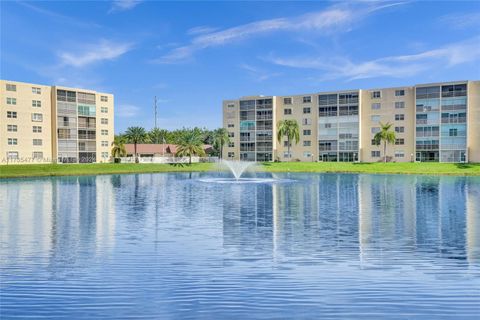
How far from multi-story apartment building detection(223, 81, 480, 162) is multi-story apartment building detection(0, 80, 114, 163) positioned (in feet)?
118

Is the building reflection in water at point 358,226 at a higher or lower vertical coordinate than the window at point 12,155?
lower

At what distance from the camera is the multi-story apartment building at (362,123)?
10238 centimetres

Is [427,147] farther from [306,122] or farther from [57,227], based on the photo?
[57,227]

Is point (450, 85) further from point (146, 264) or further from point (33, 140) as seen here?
point (146, 264)

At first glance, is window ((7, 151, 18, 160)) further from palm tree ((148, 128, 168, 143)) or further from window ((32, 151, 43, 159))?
palm tree ((148, 128, 168, 143))

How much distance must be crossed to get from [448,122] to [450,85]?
8.37m

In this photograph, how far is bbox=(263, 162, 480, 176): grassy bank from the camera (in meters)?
→ 86.6

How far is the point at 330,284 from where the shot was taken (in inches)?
553

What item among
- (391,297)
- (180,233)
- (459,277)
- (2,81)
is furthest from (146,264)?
(2,81)

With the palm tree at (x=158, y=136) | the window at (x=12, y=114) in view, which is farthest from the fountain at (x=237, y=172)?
the palm tree at (x=158, y=136)

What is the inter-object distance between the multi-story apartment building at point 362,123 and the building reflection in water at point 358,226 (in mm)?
68283

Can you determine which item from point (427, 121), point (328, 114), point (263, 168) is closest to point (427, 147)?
point (427, 121)

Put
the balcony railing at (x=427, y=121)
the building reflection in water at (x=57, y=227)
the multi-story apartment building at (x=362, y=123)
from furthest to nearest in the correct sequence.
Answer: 1. the balcony railing at (x=427, y=121)
2. the multi-story apartment building at (x=362, y=123)
3. the building reflection in water at (x=57, y=227)

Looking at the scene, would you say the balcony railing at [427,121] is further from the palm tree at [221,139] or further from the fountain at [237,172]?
the palm tree at [221,139]
